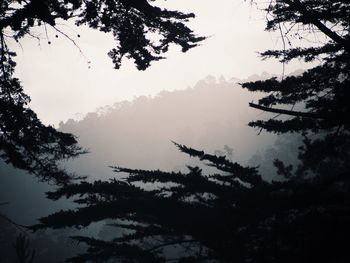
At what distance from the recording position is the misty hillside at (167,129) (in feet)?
358

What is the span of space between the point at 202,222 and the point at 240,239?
0.26m

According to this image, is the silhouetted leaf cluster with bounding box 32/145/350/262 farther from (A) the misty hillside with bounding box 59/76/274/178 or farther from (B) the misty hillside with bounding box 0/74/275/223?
(A) the misty hillside with bounding box 59/76/274/178

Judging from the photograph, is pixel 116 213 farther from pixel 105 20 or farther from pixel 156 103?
pixel 156 103

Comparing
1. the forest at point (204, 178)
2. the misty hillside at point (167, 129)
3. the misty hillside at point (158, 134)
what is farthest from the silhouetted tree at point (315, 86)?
the misty hillside at point (167, 129)

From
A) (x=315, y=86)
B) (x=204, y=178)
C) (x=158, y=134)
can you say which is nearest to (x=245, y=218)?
(x=204, y=178)

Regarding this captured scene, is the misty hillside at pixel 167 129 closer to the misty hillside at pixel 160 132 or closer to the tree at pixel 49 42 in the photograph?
the misty hillside at pixel 160 132

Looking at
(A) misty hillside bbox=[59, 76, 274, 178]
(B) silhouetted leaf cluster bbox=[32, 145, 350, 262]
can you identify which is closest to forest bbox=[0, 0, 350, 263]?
(B) silhouetted leaf cluster bbox=[32, 145, 350, 262]

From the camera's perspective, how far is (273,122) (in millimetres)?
3307

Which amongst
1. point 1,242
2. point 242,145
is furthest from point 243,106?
point 1,242

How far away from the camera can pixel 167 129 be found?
130 m

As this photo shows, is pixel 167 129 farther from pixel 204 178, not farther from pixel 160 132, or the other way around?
pixel 204 178

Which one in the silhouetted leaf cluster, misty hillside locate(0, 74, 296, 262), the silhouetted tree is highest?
misty hillside locate(0, 74, 296, 262)

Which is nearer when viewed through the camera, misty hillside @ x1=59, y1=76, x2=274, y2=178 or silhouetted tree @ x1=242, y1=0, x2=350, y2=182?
silhouetted tree @ x1=242, y1=0, x2=350, y2=182

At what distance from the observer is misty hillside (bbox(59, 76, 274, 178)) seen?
10919 cm
